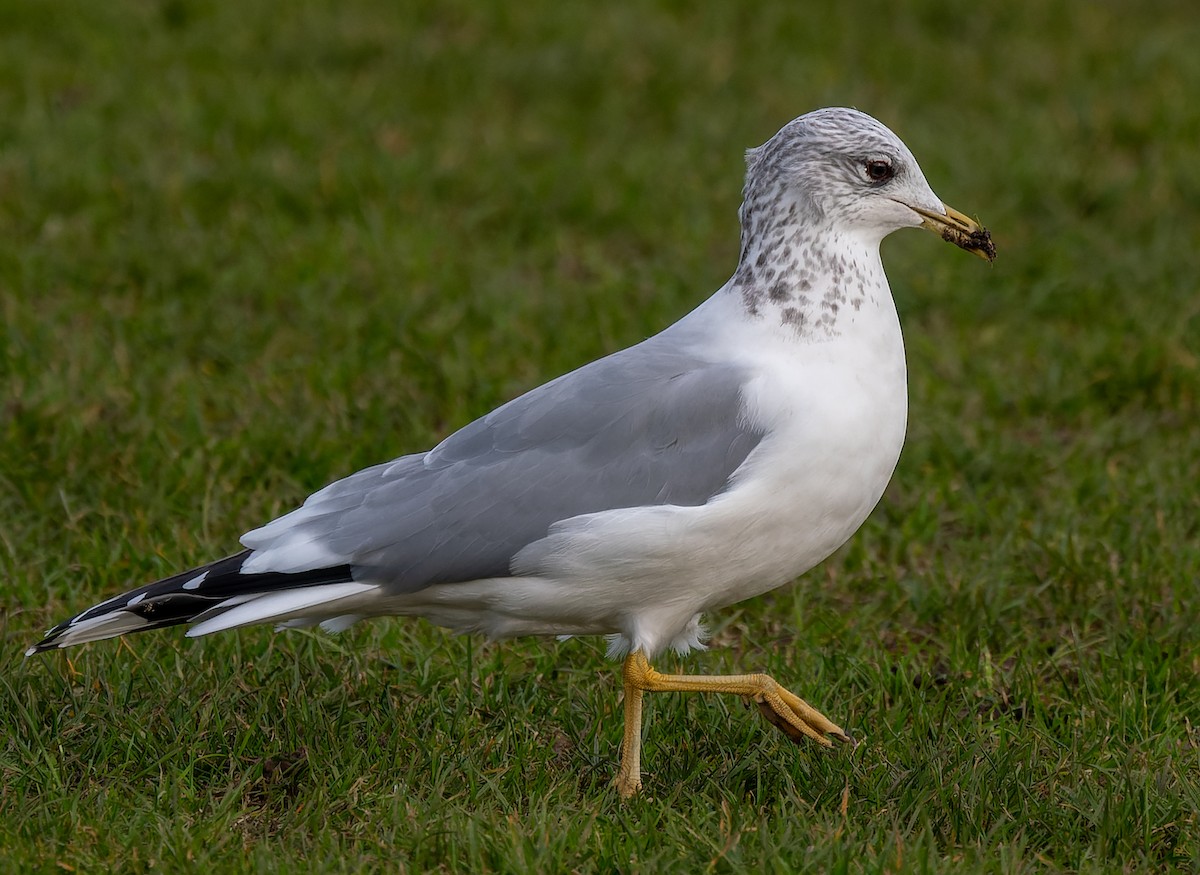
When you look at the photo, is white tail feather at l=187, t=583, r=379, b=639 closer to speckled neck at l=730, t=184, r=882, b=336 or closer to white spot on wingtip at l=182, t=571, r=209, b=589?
white spot on wingtip at l=182, t=571, r=209, b=589

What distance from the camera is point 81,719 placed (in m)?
3.98

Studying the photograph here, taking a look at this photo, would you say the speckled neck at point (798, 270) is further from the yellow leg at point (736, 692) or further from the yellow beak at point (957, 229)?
the yellow leg at point (736, 692)

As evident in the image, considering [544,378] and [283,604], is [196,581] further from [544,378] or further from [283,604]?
[544,378]

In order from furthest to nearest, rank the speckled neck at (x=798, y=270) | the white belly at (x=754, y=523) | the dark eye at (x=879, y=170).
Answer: the dark eye at (x=879, y=170) < the speckled neck at (x=798, y=270) < the white belly at (x=754, y=523)

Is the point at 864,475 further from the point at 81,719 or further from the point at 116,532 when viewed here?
the point at 116,532

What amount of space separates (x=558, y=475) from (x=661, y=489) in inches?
9.0

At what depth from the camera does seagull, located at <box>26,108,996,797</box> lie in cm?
365

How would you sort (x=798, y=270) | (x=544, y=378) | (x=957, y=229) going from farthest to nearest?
(x=544, y=378)
(x=957, y=229)
(x=798, y=270)

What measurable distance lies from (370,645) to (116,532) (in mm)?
990

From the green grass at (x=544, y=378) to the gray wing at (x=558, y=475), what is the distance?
508 mm

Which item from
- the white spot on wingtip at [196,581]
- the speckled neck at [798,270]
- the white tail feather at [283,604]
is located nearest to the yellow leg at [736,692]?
the white tail feather at [283,604]

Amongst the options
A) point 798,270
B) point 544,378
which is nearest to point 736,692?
point 798,270

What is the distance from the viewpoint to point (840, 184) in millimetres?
3887

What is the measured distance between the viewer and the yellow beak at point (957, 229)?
13.1ft
